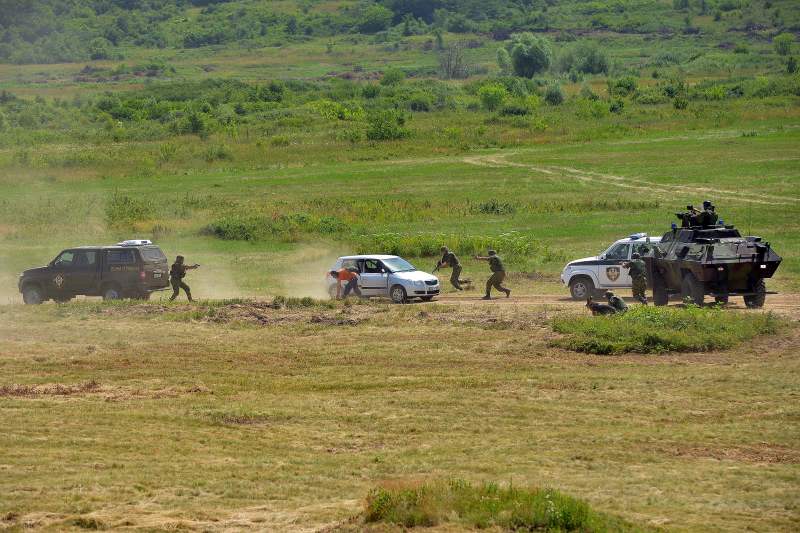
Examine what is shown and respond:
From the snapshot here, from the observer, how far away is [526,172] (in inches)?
2608

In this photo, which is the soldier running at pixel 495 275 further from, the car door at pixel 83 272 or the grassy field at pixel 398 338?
the car door at pixel 83 272

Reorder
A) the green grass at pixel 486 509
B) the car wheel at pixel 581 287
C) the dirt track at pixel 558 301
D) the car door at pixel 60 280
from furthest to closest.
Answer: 1. the car door at pixel 60 280
2. the car wheel at pixel 581 287
3. the dirt track at pixel 558 301
4. the green grass at pixel 486 509

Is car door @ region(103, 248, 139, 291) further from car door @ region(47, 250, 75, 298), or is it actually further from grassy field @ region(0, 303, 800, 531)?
grassy field @ region(0, 303, 800, 531)

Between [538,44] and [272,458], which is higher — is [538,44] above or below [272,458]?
above

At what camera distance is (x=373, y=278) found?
3394cm

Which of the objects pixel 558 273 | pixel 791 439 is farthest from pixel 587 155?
pixel 791 439

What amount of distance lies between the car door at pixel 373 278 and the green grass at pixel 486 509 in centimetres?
1930

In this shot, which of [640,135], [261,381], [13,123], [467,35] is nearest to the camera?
[261,381]

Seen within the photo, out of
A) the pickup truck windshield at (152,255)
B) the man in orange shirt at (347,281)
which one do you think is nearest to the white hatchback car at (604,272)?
the man in orange shirt at (347,281)

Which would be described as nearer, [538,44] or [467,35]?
[538,44]

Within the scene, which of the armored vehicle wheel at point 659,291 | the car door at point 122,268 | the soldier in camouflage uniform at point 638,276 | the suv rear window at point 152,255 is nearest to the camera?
the soldier in camouflage uniform at point 638,276

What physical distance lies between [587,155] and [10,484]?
5864 cm

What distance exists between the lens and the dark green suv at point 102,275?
112 ft

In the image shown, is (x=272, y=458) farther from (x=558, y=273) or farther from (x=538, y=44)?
(x=538, y=44)
